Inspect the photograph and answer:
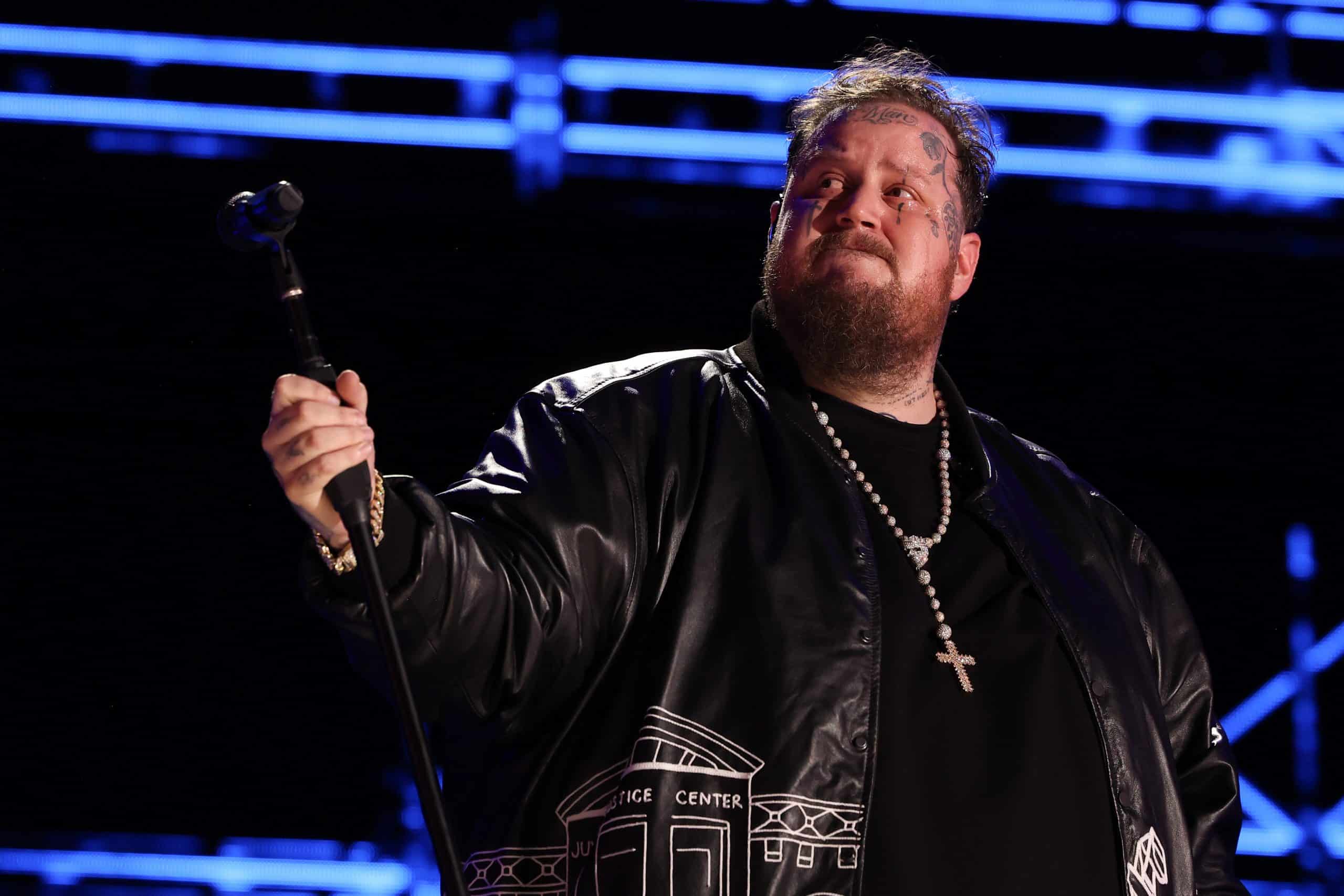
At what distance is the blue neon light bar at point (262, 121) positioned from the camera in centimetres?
259

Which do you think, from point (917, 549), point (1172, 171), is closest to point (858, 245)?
point (917, 549)

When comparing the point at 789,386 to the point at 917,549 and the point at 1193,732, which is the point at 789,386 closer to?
the point at 917,549

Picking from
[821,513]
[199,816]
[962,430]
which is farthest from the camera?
[199,816]

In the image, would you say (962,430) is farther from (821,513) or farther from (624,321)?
(624,321)

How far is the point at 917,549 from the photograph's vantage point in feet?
5.45

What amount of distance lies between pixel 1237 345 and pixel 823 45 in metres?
1.08

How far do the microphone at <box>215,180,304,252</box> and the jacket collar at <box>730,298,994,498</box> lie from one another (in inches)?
33.1

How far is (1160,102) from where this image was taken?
9.27ft

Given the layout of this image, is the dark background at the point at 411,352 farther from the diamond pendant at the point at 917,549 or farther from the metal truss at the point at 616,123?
the diamond pendant at the point at 917,549

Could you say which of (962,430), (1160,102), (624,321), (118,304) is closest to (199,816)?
(118,304)

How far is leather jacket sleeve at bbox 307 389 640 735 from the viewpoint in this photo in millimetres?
1210

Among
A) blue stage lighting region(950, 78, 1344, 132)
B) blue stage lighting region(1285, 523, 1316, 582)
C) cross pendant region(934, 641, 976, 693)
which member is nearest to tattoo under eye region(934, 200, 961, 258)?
cross pendant region(934, 641, 976, 693)

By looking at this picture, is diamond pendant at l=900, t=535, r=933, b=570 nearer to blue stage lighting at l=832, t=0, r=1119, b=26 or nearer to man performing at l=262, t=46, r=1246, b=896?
man performing at l=262, t=46, r=1246, b=896

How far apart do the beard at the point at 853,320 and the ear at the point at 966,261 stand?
0.54 feet
